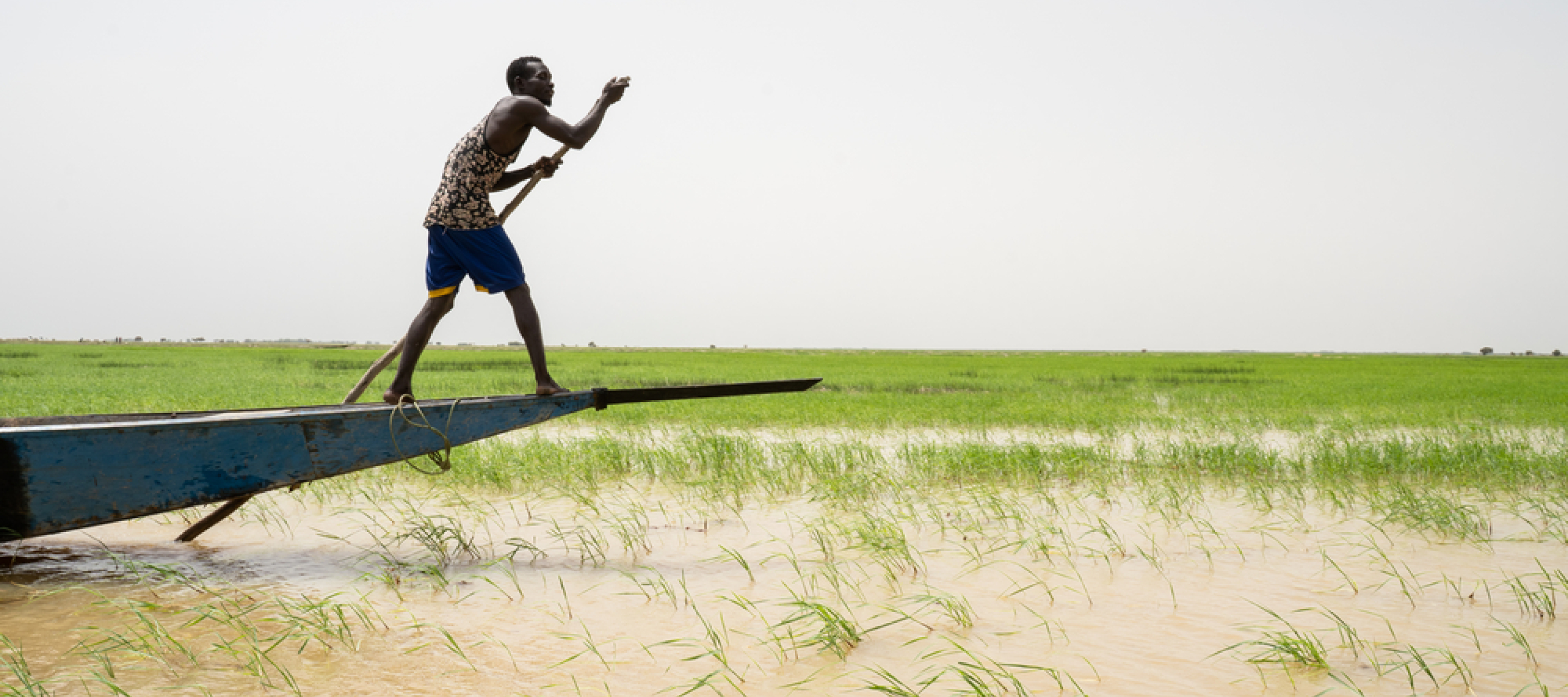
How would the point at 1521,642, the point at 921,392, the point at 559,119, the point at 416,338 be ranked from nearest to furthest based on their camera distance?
the point at 1521,642, the point at 559,119, the point at 416,338, the point at 921,392

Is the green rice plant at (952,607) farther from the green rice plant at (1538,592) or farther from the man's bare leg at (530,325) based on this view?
the green rice plant at (1538,592)

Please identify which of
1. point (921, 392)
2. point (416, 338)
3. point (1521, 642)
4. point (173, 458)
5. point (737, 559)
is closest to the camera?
point (1521, 642)

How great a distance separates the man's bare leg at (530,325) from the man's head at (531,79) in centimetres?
82

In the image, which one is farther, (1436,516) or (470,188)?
(1436,516)

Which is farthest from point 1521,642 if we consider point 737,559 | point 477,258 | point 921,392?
point 921,392

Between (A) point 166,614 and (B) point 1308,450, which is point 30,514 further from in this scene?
(B) point 1308,450

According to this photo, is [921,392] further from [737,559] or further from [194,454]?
[194,454]

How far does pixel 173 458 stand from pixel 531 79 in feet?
6.45

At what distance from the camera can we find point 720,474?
5.95 metres

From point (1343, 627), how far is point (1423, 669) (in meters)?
0.34

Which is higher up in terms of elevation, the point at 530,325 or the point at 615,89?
the point at 615,89

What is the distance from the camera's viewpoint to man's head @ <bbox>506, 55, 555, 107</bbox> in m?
3.45

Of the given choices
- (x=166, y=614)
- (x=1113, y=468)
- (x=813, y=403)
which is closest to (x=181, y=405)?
(x=813, y=403)

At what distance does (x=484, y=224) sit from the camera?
3.42 metres
